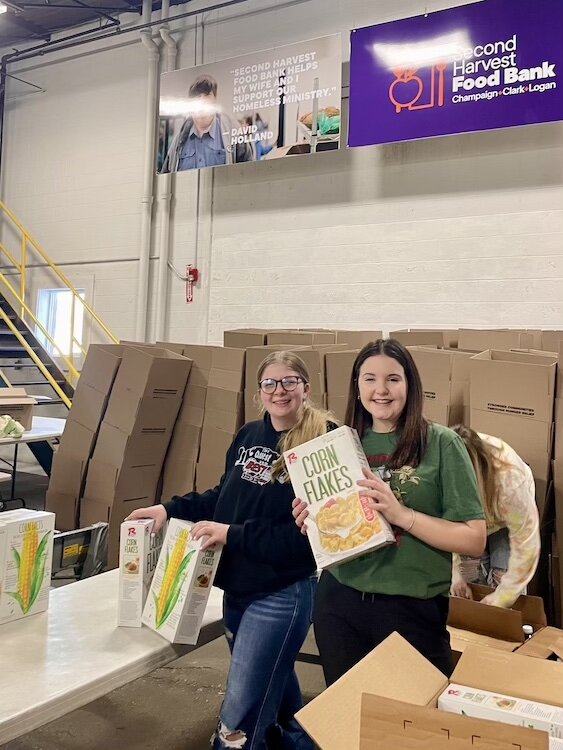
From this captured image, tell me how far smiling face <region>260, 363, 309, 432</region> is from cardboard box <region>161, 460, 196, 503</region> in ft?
8.06

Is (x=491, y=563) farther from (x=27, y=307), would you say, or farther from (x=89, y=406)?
(x=27, y=307)

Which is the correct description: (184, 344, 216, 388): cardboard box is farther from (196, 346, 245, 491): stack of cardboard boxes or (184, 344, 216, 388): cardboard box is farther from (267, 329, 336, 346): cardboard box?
(267, 329, 336, 346): cardboard box

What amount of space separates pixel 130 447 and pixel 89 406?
0.55 m

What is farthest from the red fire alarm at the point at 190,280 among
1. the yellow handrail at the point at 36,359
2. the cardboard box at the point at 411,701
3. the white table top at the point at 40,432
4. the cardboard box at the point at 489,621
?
the cardboard box at the point at 411,701

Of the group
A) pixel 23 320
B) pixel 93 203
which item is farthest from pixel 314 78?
A: pixel 23 320

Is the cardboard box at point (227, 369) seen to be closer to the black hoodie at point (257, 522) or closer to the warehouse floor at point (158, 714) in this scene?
the warehouse floor at point (158, 714)

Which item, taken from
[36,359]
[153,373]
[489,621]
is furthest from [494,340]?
[36,359]

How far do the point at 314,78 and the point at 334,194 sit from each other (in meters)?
0.97

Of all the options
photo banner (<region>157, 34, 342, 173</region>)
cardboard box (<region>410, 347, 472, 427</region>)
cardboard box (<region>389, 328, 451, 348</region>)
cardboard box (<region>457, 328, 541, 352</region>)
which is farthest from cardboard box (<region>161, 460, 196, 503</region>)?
photo banner (<region>157, 34, 342, 173</region>)

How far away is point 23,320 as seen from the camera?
7457 mm

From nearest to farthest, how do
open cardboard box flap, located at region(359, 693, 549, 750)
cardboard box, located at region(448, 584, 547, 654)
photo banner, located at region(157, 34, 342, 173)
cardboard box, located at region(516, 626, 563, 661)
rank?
open cardboard box flap, located at region(359, 693, 549, 750) → cardboard box, located at region(516, 626, 563, 661) → cardboard box, located at region(448, 584, 547, 654) → photo banner, located at region(157, 34, 342, 173)

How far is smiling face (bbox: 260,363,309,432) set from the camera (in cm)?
163

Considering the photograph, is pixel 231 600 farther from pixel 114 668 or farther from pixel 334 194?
pixel 334 194

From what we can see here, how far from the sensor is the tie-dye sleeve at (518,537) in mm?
1984
